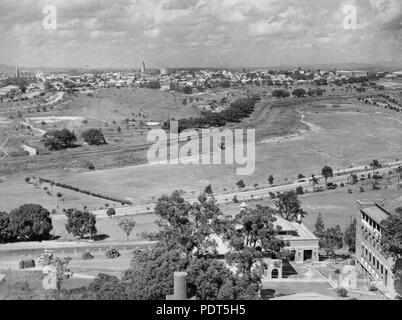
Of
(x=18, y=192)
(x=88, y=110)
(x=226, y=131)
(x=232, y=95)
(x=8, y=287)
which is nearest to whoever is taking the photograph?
(x=8, y=287)

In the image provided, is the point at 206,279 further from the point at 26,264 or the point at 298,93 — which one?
the point at 298,93

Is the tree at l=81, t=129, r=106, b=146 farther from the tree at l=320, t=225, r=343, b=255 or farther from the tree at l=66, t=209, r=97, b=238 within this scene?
the tree at l=320, t=225, r=343, b=255

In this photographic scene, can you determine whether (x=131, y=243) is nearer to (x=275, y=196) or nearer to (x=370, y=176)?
(x=275, y=196)

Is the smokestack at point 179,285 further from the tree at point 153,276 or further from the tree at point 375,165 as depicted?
the tree at point 375,165

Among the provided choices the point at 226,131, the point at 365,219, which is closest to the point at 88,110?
the point at 226,131

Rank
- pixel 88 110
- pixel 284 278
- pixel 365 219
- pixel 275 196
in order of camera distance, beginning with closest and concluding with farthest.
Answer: pixel 284 278 → pixel 365 219 → pixel 275 196 → pixel 88 110

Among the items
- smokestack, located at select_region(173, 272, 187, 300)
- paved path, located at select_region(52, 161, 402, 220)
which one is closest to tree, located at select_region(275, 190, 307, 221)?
paved path, located at select_region(52, 161, 402, 220)

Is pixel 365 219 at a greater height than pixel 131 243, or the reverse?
pixel 365 219
